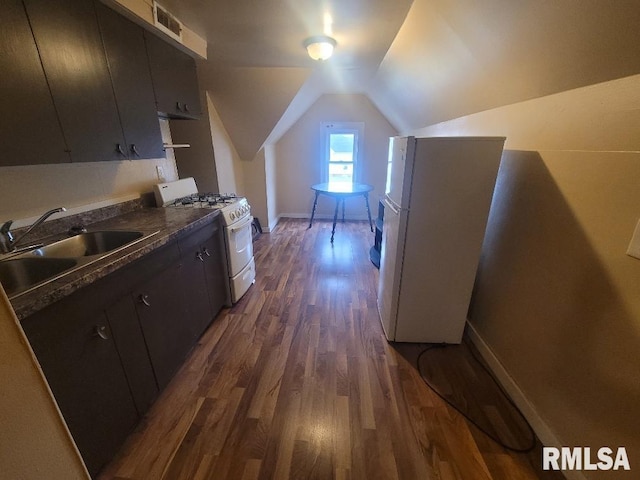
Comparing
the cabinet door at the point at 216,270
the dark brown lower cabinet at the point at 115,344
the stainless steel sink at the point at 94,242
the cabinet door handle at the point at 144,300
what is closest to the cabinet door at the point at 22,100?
the stainless steel sink at the point at 94,242

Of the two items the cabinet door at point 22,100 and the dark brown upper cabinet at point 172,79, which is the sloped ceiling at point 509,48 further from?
the cabinet door at point 22,100

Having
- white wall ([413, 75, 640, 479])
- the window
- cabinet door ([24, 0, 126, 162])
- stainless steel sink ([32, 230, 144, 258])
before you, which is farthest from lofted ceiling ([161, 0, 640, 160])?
stainless steel sink ([32, 230, 144, 258])

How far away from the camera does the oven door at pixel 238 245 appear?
2301 millimetres

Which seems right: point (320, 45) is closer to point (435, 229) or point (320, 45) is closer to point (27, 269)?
point (435, 229)

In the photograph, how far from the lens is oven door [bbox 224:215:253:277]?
2301 mm

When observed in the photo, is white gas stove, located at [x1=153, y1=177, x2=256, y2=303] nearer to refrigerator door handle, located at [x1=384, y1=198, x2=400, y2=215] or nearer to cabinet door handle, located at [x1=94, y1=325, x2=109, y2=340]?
cabinet door handle, located at [x1=94, y1=325, x2=109, y2=340]

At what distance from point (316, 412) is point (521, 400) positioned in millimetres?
1157

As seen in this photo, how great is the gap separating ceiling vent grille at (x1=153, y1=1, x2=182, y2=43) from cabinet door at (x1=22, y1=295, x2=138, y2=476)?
179cm

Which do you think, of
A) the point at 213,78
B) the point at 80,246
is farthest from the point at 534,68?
the point at 213,78

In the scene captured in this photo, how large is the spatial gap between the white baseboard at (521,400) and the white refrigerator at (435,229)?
175 mm

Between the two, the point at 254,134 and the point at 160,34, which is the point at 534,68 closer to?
the point at 160,34

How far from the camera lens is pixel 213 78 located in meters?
2.92

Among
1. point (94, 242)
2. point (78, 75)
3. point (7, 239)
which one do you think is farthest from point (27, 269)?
point (78, 75)

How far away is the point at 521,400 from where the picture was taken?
4.87 ft
